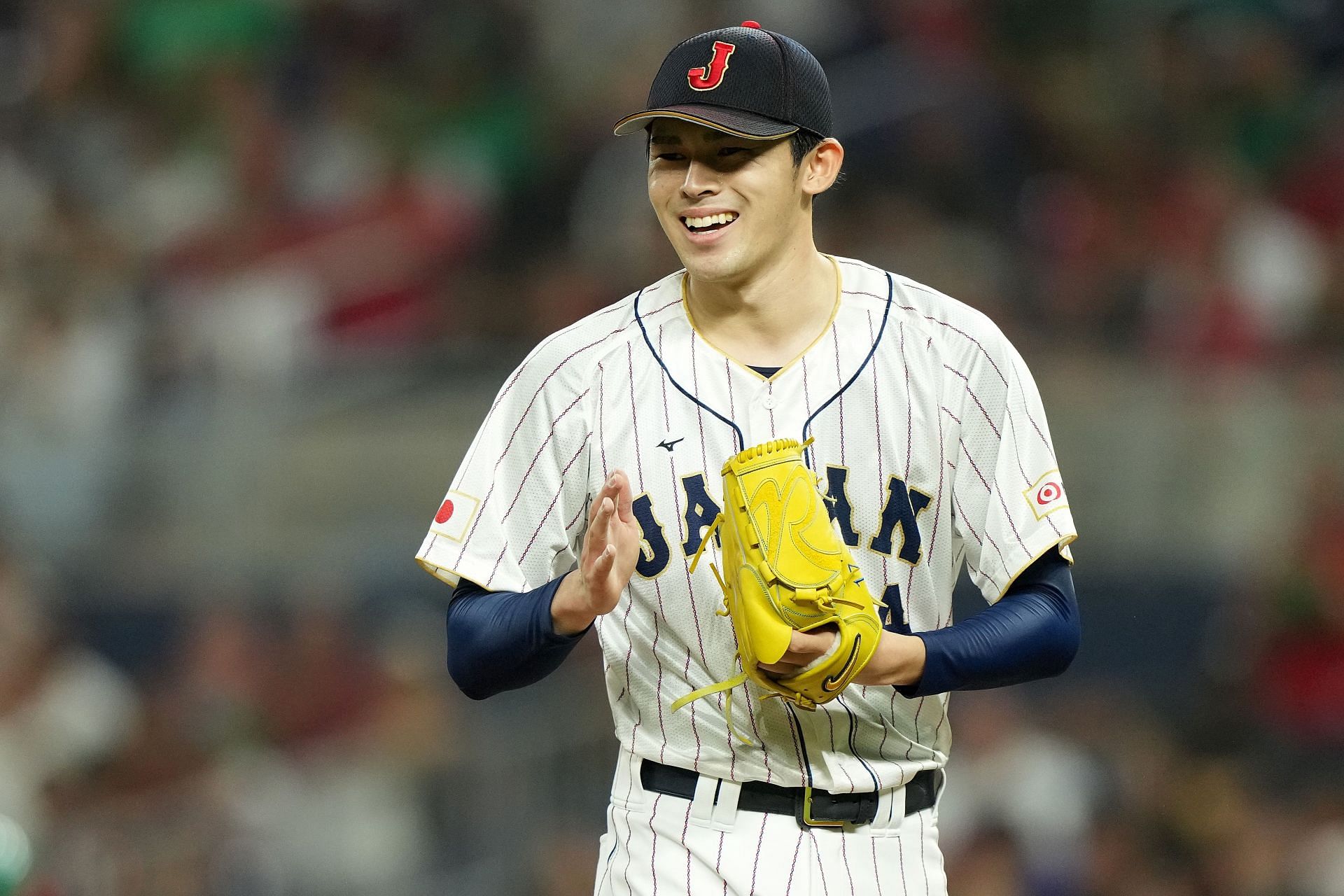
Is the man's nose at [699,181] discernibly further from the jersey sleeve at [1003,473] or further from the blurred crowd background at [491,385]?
the blurred crowd background at [491,385]

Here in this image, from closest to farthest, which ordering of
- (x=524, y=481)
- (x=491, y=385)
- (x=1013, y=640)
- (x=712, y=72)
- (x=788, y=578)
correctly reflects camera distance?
(x=788, y=578) → (x=1013, y=640) → (x=712, y=72) → (x=524, y=481) → (x=491, y=385)

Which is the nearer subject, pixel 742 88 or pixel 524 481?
pixel 742 88

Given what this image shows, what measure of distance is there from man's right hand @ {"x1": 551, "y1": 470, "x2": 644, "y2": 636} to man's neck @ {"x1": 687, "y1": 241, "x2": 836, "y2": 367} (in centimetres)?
41

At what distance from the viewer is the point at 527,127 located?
7547 mm

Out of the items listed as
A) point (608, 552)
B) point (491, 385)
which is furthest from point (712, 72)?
point (491, 385)

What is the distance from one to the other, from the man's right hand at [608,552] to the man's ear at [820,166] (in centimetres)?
57

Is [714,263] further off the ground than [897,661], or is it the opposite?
[714,263]

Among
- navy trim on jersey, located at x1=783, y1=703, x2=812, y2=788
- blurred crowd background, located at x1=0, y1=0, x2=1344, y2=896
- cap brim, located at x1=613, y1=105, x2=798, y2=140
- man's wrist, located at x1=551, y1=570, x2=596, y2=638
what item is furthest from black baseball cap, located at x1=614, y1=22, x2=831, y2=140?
blurred crowd background, located at x1=0, y1=0, x2=1344, y2=896

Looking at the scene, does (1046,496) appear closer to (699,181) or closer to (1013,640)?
(1013,640)

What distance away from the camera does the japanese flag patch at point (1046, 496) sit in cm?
243

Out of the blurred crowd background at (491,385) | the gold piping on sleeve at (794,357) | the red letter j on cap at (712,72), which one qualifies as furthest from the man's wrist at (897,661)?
the blurred crowd background at (491,385)

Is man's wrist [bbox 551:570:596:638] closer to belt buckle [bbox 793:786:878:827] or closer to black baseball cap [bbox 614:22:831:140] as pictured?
belt buckle [bbox 793:786:878:827]

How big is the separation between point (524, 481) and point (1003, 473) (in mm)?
665

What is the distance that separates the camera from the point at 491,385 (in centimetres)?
649
